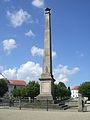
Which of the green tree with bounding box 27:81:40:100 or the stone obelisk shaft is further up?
the stone obelisk shaft

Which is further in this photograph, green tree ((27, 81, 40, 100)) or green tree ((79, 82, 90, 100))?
green tree ((79, 82, 90, 100))

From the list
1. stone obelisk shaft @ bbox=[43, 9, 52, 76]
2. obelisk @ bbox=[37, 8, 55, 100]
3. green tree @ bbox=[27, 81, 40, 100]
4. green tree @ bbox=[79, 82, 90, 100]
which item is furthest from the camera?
green tree @ bbox=[79, 82, 90, 100]

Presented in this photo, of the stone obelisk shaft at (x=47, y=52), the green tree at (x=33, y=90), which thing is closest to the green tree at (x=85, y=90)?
the green tree at (x=33, y=90)

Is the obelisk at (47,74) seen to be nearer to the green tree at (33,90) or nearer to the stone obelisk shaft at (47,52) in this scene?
the stone obelisk shaft at (47,52)

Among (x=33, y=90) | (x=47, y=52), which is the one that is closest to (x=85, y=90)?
(x=33, y=90)

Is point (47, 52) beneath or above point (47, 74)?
above

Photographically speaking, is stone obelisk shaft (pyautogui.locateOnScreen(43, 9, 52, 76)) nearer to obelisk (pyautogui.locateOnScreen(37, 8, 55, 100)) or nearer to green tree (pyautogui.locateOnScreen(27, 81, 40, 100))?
obelisk (pyautogui.locateOnScreen(37, 8, 55, 100))

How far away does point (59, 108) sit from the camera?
1019 inches

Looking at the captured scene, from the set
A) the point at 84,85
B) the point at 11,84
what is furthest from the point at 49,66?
the point at 11,84

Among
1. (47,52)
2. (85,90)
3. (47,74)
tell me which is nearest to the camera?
(47,74)

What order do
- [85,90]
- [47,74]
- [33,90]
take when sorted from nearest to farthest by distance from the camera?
[47,74] < [33,90] < [85,90]

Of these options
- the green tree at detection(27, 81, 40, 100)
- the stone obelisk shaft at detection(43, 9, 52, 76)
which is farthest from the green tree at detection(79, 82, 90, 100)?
the stone obelisk shaft at detection(43, 9, 52, 76)

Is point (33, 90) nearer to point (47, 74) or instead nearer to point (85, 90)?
point (85, 90)

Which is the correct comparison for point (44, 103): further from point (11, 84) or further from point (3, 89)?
point (11, 84)
